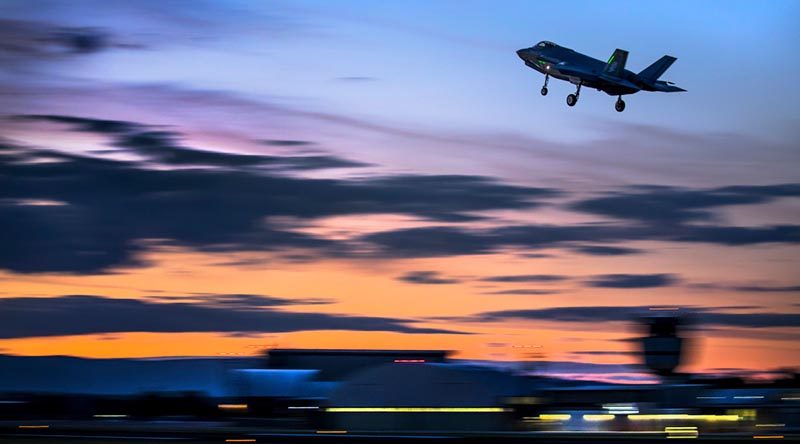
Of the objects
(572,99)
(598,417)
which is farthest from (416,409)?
(598,417)

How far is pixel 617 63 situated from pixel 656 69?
2432 millimetres

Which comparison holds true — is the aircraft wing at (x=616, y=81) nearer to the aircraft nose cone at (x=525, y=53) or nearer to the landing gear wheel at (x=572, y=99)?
the landing gear wheel at (x=572, y=99)

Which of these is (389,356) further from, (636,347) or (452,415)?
(452,415)

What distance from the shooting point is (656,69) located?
65375 millimetres

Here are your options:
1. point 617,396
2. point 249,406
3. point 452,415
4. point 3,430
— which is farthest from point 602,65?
point 617,396

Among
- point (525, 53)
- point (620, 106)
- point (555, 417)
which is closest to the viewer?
point (620, 106)

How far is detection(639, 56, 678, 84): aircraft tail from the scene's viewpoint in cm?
6469

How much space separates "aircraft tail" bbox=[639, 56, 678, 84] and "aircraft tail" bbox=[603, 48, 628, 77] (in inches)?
53.9

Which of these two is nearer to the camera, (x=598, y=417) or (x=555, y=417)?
(x=598, y=417)

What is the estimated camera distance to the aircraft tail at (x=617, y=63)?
6525cm

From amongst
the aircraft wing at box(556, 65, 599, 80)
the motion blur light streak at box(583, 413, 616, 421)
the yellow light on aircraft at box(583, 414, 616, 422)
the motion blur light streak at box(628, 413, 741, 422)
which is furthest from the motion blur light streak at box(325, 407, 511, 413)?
the motion blur light streak at box(628, 413, 741, 422)

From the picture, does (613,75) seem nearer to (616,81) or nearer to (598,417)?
(616,81)

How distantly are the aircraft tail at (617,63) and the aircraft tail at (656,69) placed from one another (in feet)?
4.49

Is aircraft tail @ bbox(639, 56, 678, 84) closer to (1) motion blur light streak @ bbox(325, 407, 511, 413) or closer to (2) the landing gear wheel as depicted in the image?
(2) the landing gear wheel
